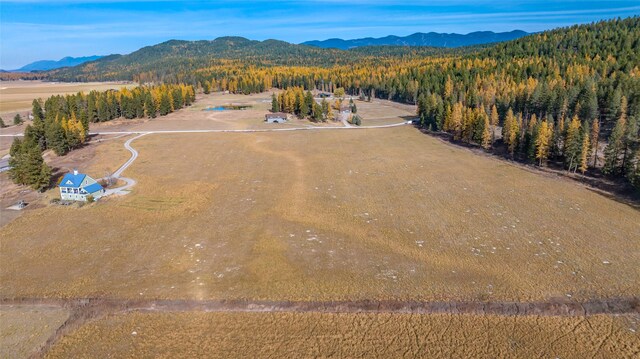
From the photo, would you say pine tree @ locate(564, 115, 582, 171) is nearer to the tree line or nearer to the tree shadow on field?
the tree shadow on field

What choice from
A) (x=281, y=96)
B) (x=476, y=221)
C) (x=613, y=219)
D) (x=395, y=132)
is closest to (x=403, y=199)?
(x=476, y=221)

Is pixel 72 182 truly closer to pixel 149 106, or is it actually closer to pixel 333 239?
pixel 333 239

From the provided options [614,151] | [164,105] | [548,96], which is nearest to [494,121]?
[548,96]

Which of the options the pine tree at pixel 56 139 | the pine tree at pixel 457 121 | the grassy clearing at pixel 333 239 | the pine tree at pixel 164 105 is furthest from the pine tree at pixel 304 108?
the pine tree at pixel 56 139

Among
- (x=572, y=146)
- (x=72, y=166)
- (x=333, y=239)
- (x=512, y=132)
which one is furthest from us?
(x=512, y=132)

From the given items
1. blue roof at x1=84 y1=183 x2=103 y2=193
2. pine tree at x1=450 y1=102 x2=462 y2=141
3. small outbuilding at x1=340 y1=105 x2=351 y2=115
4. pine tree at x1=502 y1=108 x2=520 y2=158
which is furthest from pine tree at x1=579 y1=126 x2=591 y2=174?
small outbuilding at x1=340 y1=105 x2=351 y2=115
